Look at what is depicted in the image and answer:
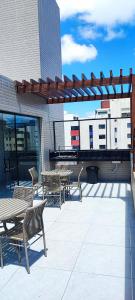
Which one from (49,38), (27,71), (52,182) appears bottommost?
(52,182)

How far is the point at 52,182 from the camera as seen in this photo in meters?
5.90

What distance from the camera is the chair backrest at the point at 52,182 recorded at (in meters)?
5.85

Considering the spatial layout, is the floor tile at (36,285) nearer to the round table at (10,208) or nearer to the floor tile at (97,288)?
the floor tile at (97,288)

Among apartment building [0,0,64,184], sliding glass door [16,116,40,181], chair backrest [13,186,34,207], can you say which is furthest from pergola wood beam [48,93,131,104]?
chair backrest [13,186,34,207]

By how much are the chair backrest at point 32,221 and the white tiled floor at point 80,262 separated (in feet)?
1.46

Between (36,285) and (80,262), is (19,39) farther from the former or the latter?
(36,285)

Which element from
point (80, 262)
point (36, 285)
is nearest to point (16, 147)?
point (80, 262)

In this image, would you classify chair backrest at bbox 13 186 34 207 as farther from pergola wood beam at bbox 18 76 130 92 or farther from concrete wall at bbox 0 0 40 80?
concrete wall at bbox 0 0 40 80

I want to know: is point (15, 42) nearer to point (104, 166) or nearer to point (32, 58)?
point (32, 58)

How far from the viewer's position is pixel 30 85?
608cm

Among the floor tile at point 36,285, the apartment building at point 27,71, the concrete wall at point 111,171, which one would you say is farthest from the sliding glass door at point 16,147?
the floor tile at point 36,285

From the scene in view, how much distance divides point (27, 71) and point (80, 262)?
21.4 ft

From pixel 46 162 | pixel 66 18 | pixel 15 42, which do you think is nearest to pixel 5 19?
pixel 15 42

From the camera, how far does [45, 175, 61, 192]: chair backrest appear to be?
230 inches
